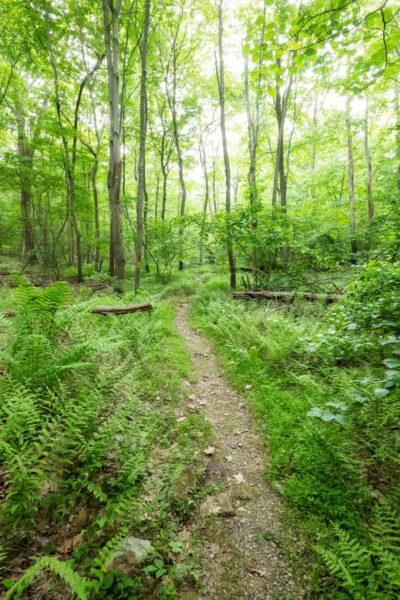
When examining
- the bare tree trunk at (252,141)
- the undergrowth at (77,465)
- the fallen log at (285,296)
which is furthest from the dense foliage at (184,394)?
the bare tree trunk at (252,141)

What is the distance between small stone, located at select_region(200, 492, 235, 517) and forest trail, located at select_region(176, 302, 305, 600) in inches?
0.5

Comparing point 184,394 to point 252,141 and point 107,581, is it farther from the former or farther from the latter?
point 252,141

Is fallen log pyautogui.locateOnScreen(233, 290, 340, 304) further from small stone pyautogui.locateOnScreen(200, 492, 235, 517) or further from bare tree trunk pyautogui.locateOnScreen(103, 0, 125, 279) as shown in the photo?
small stone pyautogui.locateOnScreen(200, 492, 235, 517)

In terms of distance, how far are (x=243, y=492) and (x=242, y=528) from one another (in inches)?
15.4

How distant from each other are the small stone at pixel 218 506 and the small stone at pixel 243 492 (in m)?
0.10

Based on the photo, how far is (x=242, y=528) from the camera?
2.38m

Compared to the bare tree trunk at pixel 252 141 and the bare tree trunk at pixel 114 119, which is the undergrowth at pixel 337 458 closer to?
the bare tree trunk at pixel 252 141

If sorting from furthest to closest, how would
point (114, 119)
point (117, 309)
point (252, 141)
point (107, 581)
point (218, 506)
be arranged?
point (252, 141), point (114, 119), point (117, 309), point (218, 506), point (107, 581)

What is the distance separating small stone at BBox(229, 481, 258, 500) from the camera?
270 centimetres

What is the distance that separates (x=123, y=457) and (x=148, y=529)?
2.36 ft

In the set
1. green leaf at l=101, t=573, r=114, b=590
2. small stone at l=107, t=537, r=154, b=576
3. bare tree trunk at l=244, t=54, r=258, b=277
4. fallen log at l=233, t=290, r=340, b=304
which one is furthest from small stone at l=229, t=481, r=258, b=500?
bare tree trunk at l=244, t=54, r=258, b=277

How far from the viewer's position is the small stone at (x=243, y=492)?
270 cm

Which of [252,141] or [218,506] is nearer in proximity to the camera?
[218,506]

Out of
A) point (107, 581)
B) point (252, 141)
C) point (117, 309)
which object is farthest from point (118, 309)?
point (252, 141)
